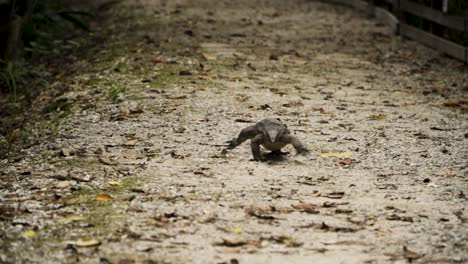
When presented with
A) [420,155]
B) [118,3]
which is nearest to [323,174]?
[420,155]

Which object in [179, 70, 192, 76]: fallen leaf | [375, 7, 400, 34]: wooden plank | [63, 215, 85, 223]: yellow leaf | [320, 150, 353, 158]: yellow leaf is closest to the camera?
[63, 215, 85, 223]: yellow leaf

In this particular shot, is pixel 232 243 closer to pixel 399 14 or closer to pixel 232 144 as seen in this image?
pixel 232 144

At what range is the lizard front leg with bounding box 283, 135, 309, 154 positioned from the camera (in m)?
6.82

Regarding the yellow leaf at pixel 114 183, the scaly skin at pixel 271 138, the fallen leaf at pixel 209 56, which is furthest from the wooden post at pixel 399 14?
the yellow leaf at pixel 114 183

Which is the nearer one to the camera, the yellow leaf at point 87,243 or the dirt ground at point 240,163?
the yellow leaf at point 87,243

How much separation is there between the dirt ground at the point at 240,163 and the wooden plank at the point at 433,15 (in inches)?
20.8

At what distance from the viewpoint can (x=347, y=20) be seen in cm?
1669

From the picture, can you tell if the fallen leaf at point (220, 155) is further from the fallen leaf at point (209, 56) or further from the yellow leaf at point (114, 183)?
the fallen leaf at point (209, 56)

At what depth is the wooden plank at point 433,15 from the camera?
12.3 metres

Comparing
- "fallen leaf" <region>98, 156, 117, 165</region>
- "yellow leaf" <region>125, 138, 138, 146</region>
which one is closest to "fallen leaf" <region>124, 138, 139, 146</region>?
"yellow leaf" <region>125, 138, 138, 146</region>

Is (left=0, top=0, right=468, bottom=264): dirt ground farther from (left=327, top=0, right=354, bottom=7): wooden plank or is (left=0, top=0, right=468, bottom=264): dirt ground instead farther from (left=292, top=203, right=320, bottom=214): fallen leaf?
(left=327, top=0, right=354, bottom=7): wooden plank

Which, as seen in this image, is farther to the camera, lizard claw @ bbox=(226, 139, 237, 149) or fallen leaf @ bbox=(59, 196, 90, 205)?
lizard claw @ bbox=(226, 139, 237, 149)

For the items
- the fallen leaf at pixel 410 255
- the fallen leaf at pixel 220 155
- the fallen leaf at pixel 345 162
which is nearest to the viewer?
the fallen leaf at pixel 410 255

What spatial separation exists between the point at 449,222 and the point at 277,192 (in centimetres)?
123
